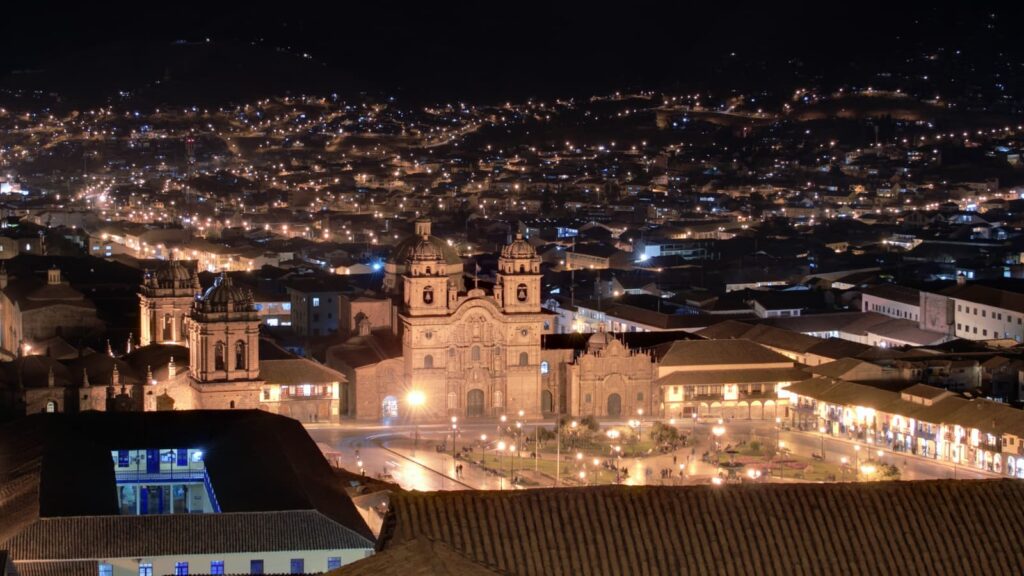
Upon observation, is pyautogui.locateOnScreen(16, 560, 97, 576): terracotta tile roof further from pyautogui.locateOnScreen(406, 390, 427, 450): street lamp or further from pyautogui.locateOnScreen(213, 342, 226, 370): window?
pyautogui.locateOnScreen(406, 390, 427, 450): street lamp

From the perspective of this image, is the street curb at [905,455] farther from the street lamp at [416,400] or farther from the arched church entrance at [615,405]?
the street lamp at [416,400]

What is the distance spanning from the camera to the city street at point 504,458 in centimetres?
4659

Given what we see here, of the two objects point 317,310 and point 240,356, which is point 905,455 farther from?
point 317,310

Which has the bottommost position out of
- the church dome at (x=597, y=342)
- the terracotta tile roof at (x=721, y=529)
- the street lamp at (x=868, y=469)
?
the street lamp at (x=868, y=469)

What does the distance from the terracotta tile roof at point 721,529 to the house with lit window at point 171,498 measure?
991cm

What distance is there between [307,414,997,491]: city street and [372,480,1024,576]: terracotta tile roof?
23.8m

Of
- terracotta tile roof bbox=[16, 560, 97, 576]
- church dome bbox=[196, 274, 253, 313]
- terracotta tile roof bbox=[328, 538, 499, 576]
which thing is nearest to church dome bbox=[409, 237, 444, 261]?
church dome bbox=[196, 274, 253, 313]

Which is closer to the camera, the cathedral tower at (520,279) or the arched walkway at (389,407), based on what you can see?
the arched walkway at (389,407)

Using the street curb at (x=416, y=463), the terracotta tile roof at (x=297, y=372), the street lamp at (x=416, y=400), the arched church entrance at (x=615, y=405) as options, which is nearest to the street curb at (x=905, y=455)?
the arched church entrance at (x=615, y=405)

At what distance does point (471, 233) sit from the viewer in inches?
4326

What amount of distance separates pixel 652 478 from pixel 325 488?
517 inches

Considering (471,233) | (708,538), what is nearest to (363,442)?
(708,538)

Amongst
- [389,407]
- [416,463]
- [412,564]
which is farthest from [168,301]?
[412,564]

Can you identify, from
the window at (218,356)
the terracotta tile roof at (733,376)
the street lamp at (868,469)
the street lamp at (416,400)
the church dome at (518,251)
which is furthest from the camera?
the terracotta tile roof at (733,376)
